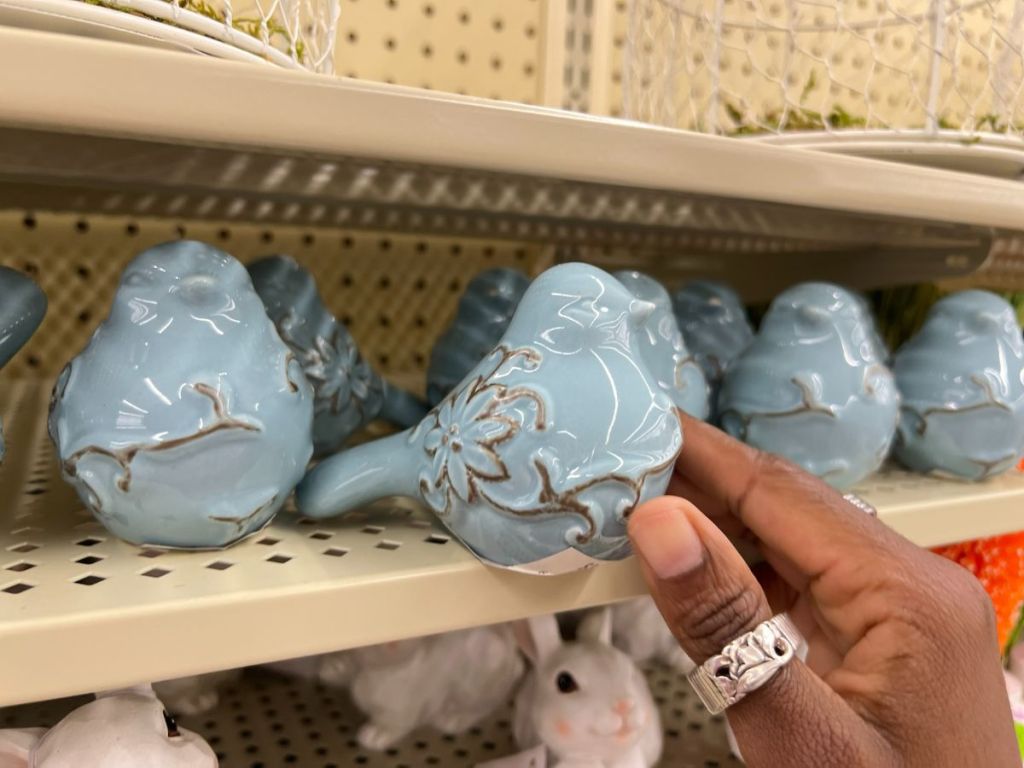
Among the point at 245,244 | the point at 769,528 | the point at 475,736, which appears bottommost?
the point at 475,736

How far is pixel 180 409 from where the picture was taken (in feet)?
1.20

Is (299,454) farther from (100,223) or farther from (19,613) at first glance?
(100,223)

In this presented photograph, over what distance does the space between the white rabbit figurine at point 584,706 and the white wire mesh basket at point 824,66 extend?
0.42 m

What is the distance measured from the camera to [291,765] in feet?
1.99

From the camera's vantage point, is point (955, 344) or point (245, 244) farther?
point (245, 244)

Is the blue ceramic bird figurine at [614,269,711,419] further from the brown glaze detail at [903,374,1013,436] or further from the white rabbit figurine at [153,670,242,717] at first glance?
the white rabbit figurine at [153,670,242,717]

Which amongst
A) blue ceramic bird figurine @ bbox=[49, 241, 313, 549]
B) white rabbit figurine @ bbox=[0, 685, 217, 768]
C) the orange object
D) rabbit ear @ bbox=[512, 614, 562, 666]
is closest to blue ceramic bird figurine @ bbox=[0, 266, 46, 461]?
blue ceramic bird figurine @ bbox=[49, 241, 313, 549]

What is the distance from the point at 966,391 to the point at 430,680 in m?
0.48

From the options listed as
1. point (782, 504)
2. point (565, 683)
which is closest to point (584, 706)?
point (565, 683)

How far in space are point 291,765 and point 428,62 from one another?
27.7 inches

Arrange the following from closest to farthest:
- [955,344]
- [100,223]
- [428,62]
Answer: [955,344] → [100,223] → [428,62]

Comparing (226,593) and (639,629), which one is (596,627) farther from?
(226,593)

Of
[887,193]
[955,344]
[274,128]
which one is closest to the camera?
[274,128]

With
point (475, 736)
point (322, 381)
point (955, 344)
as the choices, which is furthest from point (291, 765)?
point (955, 344)
